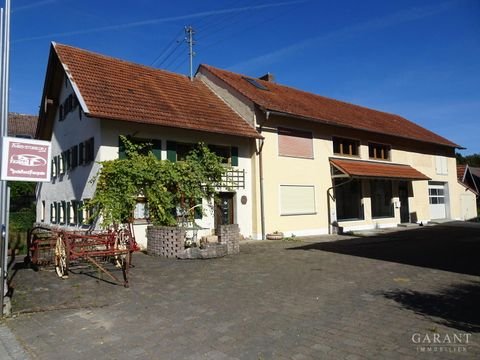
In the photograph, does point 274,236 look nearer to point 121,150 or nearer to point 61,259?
point 121,150

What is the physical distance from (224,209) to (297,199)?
3.82m

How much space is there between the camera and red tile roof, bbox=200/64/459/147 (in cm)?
1913

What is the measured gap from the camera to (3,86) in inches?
254

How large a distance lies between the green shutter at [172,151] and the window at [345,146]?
30.8 feet

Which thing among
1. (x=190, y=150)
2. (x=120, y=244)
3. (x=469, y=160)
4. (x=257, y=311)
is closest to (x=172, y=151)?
(x=190, y=150)

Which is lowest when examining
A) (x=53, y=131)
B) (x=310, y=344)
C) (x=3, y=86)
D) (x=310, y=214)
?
(x=310, y=344)

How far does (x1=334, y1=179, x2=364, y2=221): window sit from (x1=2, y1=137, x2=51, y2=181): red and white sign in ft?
53.9

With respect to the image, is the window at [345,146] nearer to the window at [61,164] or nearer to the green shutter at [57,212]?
the window at [61,164]

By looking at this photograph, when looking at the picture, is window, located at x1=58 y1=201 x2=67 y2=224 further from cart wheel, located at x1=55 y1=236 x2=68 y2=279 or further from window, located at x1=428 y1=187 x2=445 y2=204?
window, located at x1=428 y1=187 x2=445 y2=204

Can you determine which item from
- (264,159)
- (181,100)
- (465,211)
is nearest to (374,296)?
(264,159)

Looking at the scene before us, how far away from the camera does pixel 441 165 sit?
2903 centimetres

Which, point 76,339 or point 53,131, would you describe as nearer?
point 76,339

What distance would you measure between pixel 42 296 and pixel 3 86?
3.68 m

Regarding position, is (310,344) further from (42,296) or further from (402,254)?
(402,254)
